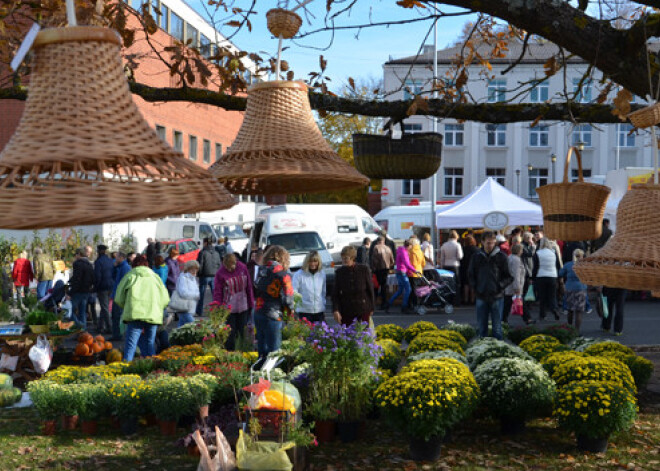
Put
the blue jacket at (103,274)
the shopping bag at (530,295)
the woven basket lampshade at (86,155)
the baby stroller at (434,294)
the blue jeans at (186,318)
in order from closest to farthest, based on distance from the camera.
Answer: the woven basket lampshade at (86,155)
the blue jeans at (186,318)
the blue jacket at (103,274)
the shopping bag at (530,295)
the baby stroller at (434,294)

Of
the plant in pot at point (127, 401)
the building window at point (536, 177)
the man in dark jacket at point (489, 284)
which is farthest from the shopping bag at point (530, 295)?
the building window at point (536, 177)

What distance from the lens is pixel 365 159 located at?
4754mm

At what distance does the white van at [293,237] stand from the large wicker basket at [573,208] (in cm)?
1529

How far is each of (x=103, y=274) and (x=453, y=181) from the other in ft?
121

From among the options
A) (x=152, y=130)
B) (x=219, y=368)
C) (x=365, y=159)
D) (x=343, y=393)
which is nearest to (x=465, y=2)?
(x=365, y=159)

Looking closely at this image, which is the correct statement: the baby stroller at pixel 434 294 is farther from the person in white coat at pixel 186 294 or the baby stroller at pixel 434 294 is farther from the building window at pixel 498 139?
the building window at pixel 498 139

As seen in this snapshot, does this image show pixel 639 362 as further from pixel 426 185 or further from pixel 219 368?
pixel 426 185

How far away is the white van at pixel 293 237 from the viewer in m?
20.9

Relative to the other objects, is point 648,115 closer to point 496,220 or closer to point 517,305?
point 517,305

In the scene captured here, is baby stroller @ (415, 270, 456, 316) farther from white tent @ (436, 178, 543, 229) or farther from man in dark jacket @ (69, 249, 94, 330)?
man in dark jacket @ (69, 249, 94, 330)

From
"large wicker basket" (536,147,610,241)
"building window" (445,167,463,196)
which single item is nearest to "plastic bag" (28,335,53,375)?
"large wicker basket" (536,147,610,241)

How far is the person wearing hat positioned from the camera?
1616 cm

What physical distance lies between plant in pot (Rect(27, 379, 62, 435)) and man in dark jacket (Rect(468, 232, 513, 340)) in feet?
22.2

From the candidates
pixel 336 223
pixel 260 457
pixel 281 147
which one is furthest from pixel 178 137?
pixel 281 147
